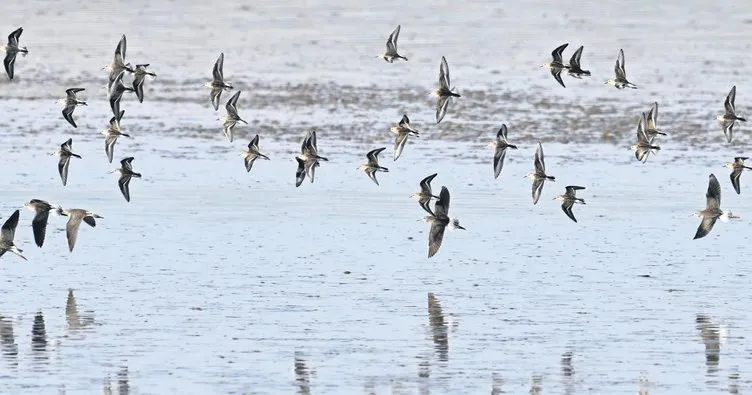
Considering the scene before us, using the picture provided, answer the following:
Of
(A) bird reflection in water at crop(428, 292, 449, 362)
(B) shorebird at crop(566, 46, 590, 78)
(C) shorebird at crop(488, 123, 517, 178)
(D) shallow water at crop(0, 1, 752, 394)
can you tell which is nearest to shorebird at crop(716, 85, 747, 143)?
(D) shallow water at crop(0, 1, 752, 394)

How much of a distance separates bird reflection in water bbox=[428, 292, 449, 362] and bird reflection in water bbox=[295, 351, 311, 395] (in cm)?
122

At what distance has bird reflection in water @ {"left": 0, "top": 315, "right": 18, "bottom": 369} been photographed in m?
16.6

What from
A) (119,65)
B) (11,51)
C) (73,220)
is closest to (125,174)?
(119,65)

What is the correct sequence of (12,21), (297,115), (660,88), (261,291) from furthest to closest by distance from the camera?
(12,21) < (660,88) < (297,115) < (261,291)

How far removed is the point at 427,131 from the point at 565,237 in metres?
9.43

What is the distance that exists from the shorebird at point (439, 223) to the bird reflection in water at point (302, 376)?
139 inches

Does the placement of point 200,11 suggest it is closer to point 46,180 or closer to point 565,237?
point 46,180

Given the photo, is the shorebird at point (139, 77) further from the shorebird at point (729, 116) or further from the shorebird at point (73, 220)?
the shorebird at point (729, 116)

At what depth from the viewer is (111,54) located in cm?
4672

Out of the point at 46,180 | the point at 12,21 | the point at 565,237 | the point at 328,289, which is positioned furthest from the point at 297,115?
the point at 12,21

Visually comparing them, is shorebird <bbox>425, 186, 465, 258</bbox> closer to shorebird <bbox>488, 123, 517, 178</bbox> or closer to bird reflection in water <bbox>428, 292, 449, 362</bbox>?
bird reflection in water <bbox>428, 292, 449, 362</bbox>

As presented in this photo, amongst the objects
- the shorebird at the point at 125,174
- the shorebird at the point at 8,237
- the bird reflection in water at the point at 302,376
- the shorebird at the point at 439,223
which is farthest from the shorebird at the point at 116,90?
the bird reflection in water at the point at 302,376

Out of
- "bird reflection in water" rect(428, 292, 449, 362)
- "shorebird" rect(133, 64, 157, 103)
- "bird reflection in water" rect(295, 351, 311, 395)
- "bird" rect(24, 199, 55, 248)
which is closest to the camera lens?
"bird reflection in water" rect(295, 351, 311, 395)

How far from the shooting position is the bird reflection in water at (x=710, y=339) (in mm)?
16606
